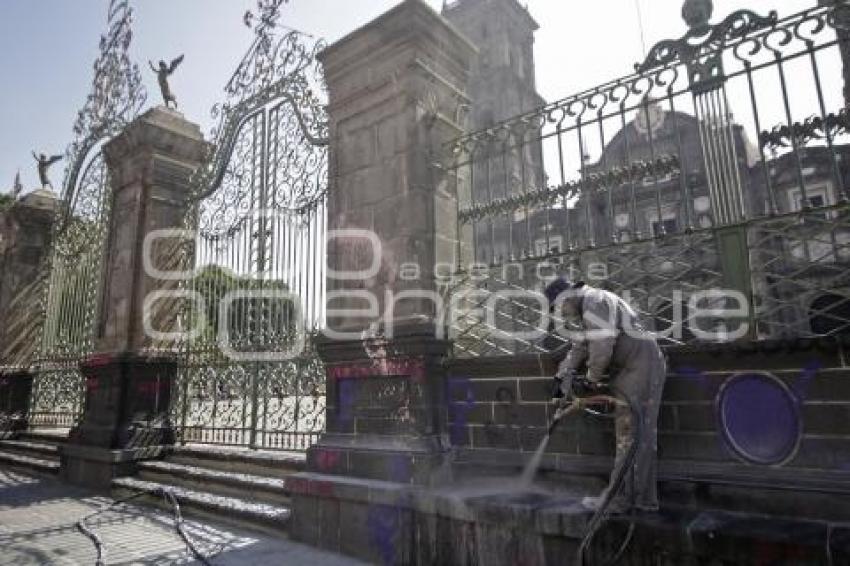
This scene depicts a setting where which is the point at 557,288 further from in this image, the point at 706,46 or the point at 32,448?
the point at 32,448

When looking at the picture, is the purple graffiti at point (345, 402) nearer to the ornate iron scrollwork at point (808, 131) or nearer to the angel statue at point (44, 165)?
the ornate iron scrollwork at point (808, 131)

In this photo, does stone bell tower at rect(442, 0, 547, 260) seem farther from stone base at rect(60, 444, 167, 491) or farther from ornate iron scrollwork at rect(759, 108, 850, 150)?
ornate iron scrollwork at rect(759, 108, 850, 150)

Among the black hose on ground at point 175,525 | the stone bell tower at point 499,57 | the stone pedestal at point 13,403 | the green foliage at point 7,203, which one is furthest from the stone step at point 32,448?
the stone bell tower at point 499,57

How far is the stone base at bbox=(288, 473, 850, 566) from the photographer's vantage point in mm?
2920

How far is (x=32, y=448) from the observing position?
34.6ft

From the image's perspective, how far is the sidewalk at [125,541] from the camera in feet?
15.3

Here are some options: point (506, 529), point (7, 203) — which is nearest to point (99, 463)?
point (506, 529)

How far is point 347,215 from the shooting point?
A: 5.71 m

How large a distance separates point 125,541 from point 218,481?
138cm

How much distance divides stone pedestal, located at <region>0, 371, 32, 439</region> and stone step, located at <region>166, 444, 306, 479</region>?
21.3 ft

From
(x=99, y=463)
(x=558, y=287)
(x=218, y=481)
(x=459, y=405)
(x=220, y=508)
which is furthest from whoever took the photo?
(x=99, y=463)

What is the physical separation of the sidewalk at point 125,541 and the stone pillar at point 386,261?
39 cm

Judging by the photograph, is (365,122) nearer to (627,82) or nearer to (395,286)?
(395,286)

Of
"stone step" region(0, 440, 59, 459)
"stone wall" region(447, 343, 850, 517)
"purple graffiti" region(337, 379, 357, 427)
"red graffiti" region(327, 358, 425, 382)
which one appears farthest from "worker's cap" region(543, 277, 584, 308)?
"stone step" region(0, 440, 59, 459)
